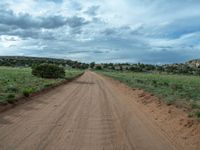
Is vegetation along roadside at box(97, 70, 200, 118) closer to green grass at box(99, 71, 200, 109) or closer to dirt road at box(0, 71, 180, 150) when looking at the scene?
green grass at box(99, 71, 200, 109)

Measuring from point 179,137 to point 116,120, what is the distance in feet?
10.3

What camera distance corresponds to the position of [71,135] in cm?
1045

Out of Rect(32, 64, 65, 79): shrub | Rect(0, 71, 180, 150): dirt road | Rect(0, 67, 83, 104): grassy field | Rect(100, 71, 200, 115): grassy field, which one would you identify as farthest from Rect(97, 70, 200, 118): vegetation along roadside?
Rect(32, 64, 65, 79): shrub

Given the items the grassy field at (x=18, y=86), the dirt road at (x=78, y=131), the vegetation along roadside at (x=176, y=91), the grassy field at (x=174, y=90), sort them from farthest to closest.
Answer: the grassy field at (x=18, y=86) < the grassy field at (x=174, y=90) < the vegetation along roadside at (x=176, y=91) < the dirt road at (x=78, y=131)

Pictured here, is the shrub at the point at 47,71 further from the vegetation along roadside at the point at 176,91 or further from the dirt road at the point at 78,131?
the dirt road at the point at 78,131

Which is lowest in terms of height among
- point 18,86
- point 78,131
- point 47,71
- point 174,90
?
point 47,71

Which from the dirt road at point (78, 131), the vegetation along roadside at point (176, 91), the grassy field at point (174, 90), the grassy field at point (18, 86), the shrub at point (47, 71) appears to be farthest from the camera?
the shrub at point (47, 71)

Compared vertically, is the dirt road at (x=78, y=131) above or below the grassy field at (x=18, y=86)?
above

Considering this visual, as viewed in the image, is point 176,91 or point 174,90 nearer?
point 176,91

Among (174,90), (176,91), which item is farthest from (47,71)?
(176,91)

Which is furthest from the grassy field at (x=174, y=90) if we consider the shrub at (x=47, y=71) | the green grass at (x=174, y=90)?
the shrub at (x=47, y=71)

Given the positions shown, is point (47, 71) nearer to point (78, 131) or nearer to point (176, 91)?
point (176, 91)

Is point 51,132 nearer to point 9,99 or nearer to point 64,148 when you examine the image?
point 64,148

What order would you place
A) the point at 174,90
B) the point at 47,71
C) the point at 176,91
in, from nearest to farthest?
the point at 176,91 < the point at 174,90 < the point at 47,71
